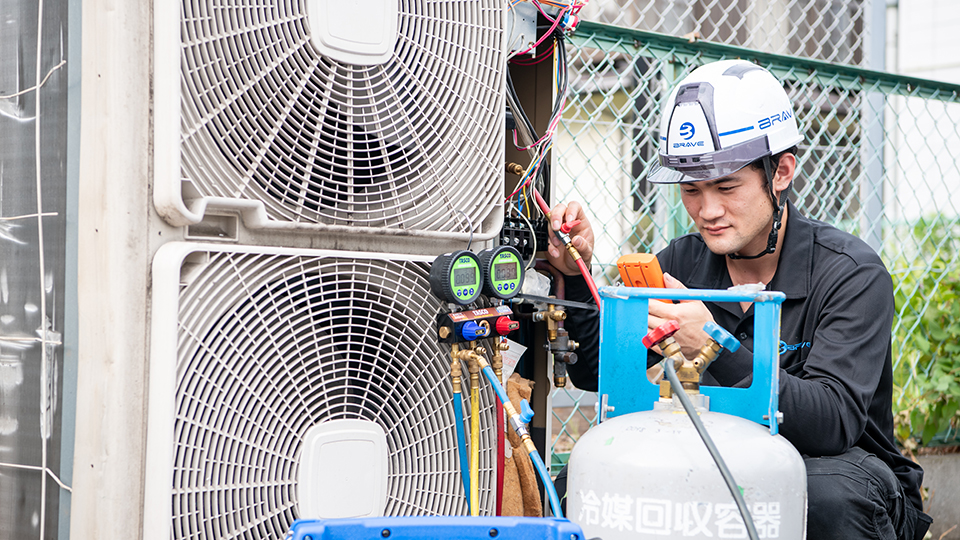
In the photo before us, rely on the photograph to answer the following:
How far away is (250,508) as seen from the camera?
140 cm

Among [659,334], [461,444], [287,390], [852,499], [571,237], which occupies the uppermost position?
[571,237]

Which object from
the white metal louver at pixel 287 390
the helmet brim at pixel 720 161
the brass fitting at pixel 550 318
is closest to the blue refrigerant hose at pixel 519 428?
the white metal louver at pixel 287 390

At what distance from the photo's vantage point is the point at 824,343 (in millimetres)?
1844

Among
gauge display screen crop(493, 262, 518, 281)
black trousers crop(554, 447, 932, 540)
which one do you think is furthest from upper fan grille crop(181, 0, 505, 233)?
black trousers crop(554, 447, 932, 540)

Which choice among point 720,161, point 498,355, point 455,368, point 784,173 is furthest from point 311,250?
point 784,173

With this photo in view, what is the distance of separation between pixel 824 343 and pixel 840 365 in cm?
7

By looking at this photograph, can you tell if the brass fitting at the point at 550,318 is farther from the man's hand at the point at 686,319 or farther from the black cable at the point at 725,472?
the black cable at the point at 725,472

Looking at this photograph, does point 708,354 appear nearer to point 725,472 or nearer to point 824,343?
point 725,472

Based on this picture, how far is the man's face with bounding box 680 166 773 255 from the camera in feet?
6.58

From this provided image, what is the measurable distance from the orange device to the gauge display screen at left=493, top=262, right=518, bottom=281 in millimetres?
279

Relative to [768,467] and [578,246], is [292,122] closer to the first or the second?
[578,246]

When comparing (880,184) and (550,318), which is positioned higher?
(880,184)

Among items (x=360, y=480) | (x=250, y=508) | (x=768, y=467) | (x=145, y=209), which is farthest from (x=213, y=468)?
(x=768, y=467)

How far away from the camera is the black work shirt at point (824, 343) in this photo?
68.2 inches
